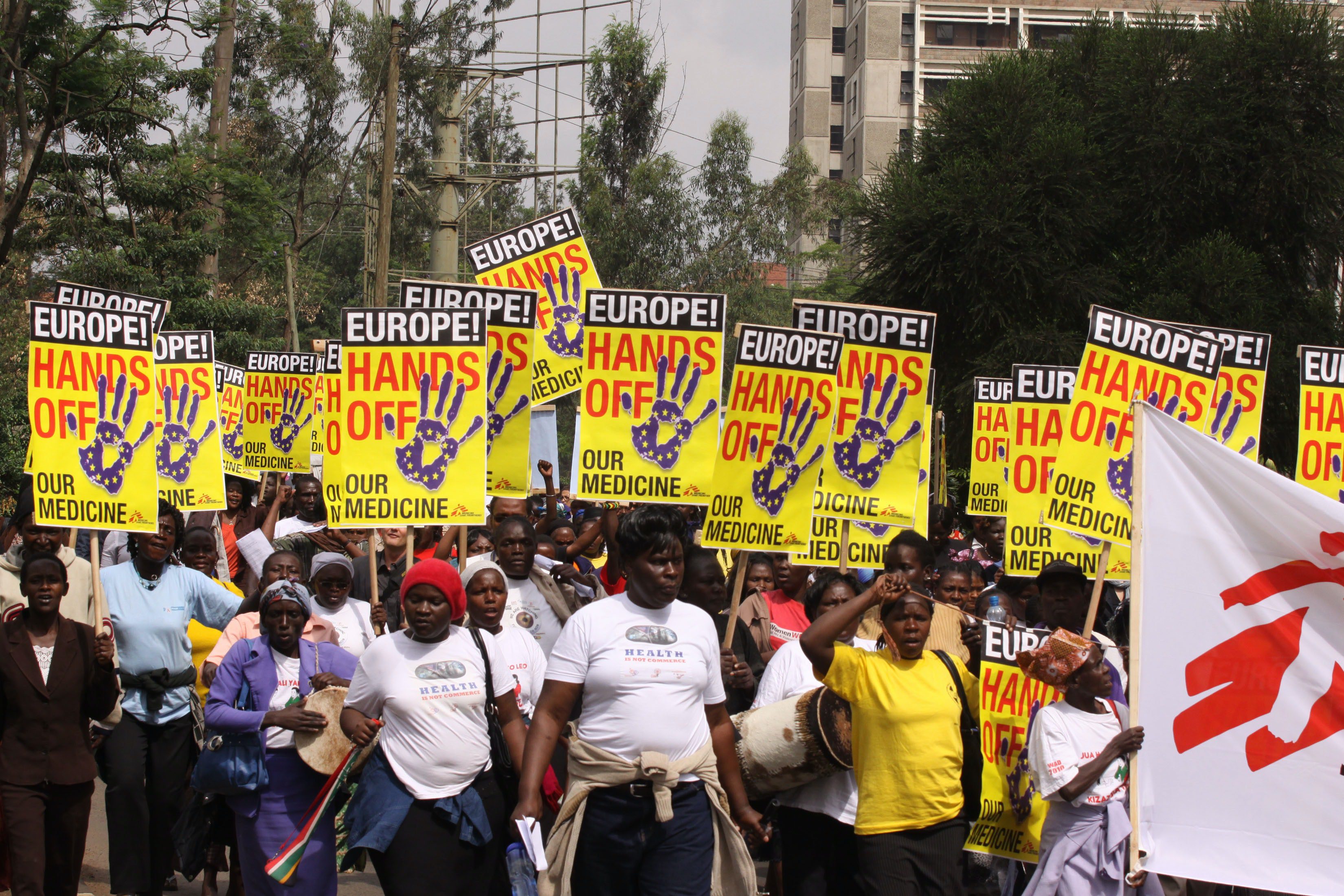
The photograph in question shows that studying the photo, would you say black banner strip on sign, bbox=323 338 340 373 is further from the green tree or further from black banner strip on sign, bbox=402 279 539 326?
the green tree

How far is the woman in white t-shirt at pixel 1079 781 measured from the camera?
5.66 meters

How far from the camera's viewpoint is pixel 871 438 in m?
8.81

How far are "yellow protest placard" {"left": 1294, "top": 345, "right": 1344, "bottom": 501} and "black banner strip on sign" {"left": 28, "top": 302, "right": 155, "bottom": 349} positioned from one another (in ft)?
24.3

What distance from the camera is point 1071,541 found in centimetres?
938

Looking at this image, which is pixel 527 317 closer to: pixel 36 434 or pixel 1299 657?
pixel 36 434

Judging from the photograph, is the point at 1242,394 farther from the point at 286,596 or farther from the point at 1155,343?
the point at 286,596

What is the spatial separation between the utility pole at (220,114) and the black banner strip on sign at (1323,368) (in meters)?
21.1

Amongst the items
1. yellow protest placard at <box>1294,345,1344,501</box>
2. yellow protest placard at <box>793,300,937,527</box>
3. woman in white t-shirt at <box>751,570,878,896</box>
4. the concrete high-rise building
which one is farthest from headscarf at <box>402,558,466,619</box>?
the concrete high-rise building

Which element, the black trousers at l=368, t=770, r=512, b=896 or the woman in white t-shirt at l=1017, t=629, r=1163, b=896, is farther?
the woman in white t-shirt at l=1017, t=629, r=1163, b=896

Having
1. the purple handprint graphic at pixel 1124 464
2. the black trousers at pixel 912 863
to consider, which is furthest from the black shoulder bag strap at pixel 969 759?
the purple handprint graphic at pixel 1124 464

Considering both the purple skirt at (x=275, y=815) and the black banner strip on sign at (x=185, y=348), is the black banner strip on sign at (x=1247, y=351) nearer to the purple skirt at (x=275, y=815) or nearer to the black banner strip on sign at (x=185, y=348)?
the purple skirt at (x=275, y=815)

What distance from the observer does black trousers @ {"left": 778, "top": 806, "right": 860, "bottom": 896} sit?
19.8 feet

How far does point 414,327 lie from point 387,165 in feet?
Result: 43.1

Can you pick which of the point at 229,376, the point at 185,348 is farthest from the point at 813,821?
the point at 229,376
